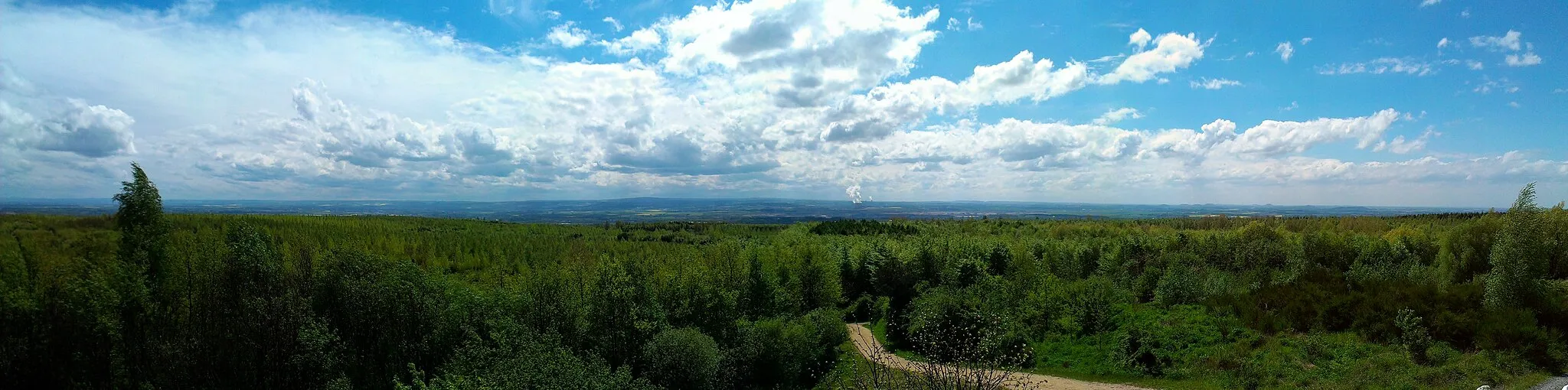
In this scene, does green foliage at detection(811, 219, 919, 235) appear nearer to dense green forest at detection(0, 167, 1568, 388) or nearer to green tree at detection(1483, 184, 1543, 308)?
dense green forest at detection(0, 167, 1568, 388)

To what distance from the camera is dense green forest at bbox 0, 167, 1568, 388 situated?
87.1 ft

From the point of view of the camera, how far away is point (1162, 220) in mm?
77062

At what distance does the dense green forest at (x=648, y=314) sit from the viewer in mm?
26547

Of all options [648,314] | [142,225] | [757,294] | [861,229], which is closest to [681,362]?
[648,314]

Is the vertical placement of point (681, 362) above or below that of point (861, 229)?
below

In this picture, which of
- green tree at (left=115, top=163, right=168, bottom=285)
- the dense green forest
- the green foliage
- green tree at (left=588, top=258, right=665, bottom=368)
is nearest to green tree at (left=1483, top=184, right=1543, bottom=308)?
the dense green forest

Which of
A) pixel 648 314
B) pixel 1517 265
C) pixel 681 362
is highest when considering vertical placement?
pixel 1517 265

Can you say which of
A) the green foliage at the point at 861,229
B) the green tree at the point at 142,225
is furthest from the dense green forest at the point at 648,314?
the green foliage at the point at 861,229

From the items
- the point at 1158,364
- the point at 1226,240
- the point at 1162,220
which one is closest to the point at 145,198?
the point at 1158,364

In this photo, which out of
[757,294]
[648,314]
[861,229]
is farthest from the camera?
[861,229]

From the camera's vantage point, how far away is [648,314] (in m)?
34.6

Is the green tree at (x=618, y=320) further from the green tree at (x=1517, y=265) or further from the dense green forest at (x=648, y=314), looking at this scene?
the green tree at (x=1517, y=265)

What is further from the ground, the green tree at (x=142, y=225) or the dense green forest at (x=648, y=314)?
the green tree at (x=142, y=225)

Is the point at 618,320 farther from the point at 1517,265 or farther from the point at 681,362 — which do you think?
the point at 1517,265
